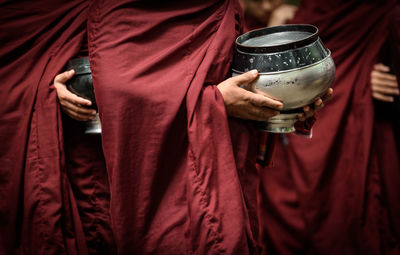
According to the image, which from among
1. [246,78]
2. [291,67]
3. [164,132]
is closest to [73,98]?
[164,132]

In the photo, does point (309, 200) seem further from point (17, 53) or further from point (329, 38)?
point (17, 53)

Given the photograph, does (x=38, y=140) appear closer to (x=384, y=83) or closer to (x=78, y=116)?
(x=78, y=116)

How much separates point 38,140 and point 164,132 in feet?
1.16

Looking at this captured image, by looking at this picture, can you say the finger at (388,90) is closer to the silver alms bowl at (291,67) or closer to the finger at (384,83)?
the finger at (384,83)

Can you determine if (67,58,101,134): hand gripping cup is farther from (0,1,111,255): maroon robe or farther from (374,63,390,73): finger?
(374,63,390,73): finger

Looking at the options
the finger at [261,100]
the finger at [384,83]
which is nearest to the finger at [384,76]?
the finger at [384,83]

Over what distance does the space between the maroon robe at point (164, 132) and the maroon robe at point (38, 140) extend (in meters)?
0.15

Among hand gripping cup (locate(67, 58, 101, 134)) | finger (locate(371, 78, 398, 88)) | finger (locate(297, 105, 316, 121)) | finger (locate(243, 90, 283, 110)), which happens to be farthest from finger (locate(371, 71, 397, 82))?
hand gripping cup (locate(67, 58, 101, 134))

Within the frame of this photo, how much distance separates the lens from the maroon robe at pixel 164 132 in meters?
0.81

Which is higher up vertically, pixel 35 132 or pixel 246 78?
pixel 246 78

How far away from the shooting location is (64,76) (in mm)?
882

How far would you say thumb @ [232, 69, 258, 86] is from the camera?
0.79m

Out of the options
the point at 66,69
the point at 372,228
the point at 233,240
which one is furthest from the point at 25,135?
the point at 372,228

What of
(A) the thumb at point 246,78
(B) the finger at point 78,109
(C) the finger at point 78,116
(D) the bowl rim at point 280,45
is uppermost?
(D) the bowl rim at point 280,45
